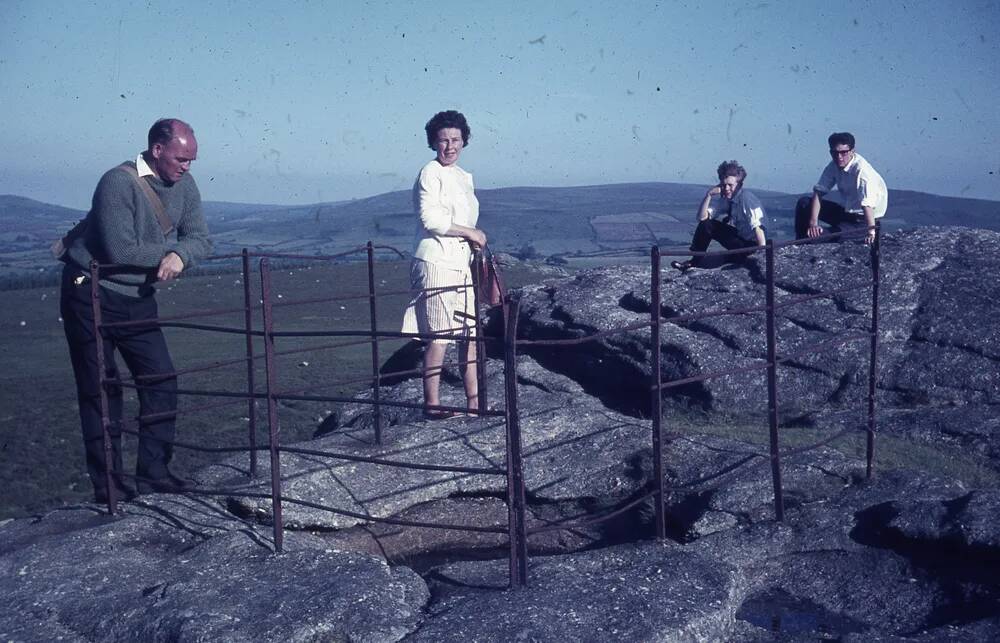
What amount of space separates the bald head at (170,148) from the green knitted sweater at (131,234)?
0.09 metres

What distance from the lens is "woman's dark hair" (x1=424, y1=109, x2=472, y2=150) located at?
246 inches

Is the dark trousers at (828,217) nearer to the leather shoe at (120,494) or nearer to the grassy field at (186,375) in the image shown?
the grassy field at (186,375)

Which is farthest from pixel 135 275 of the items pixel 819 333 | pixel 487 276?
pixel 819 333

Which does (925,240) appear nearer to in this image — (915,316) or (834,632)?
(915,316)

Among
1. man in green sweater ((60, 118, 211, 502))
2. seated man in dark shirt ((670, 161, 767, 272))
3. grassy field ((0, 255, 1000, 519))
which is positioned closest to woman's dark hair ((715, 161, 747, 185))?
seated man in dark shirt ((670, 161, 767, 272))

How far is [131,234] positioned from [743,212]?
19.4 feet

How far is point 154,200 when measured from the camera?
5156 millimetres

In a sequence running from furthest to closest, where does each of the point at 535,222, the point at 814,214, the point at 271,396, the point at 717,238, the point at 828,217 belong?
1. the point at 535,222
2. the point at 717,238
3. the point at 828,217
4. the point at 814,214
5. the point at 271,396

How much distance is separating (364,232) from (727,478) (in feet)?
57.4

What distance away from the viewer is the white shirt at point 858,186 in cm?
870

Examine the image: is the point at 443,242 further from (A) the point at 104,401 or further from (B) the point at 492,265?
(A) the point at 104,401

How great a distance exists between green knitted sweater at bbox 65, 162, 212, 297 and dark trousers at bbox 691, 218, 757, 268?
528 cm

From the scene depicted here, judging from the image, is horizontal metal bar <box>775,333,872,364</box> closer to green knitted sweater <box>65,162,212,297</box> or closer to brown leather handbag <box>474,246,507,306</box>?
brown leather handbag <box>474,246,507,306</box>

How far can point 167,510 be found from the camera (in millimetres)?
5090
